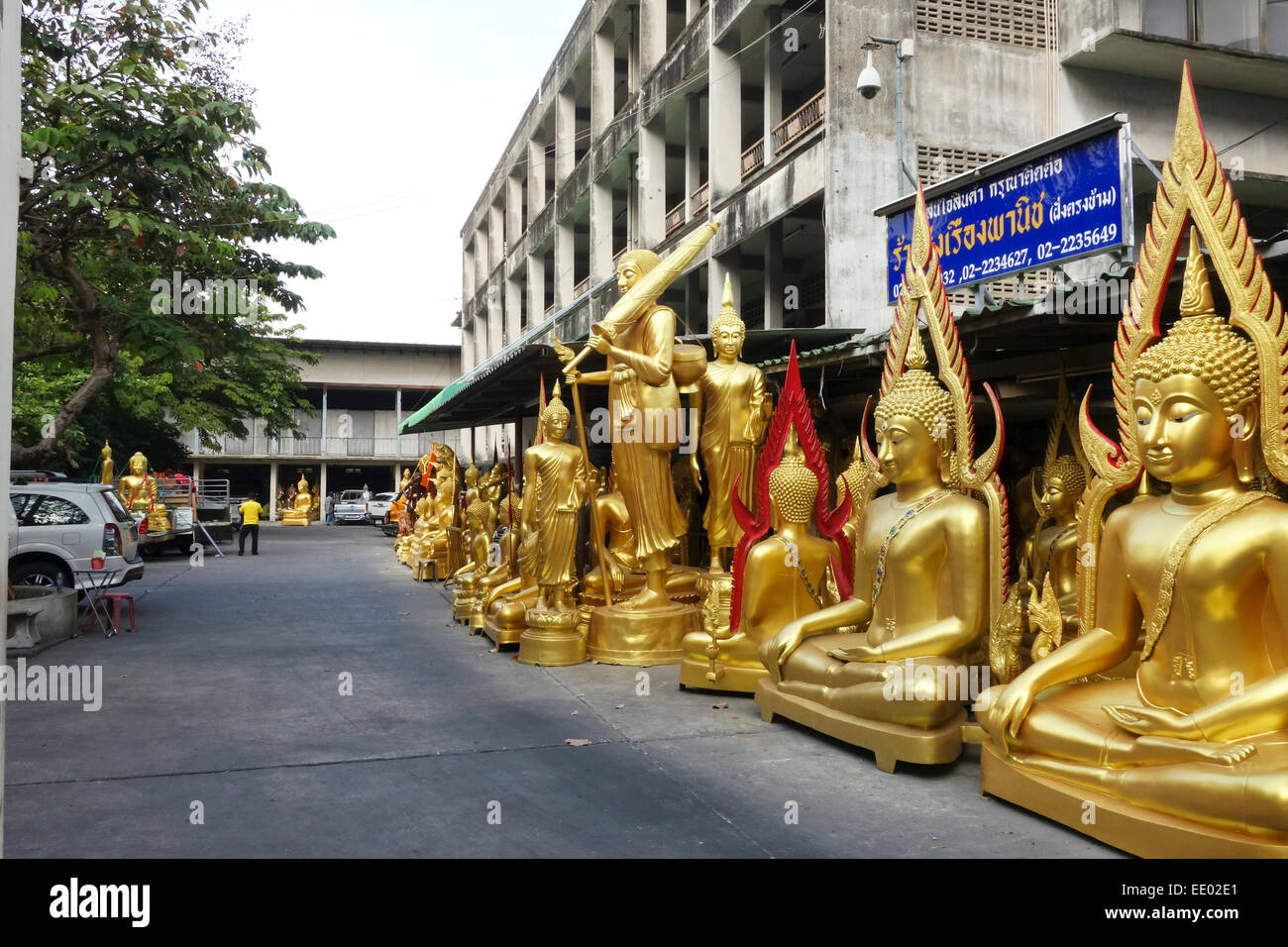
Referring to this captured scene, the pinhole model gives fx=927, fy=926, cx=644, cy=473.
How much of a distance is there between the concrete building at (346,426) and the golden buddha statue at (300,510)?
4.30ft

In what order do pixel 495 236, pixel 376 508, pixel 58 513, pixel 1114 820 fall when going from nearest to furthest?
pixel 1114 820
pixel 58 513
pixel 495 236
pixel 376 508

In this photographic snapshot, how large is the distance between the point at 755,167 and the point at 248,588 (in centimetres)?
946

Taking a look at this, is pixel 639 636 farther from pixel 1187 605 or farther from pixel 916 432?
pixel 1187 605

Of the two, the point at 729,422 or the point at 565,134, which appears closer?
the point at 729,422

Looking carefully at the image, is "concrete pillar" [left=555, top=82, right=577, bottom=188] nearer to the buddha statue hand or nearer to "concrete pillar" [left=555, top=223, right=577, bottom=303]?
"concrete pillar" [left=555, top=223, right=577, bottom=303]

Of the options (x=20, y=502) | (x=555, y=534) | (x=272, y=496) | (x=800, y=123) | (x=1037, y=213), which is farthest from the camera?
(x=272, y=496)

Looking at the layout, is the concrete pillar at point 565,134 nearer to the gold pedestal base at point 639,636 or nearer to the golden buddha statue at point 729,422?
the golden buddha statue at point 729,422

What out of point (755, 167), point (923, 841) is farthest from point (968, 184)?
point (923, 841)

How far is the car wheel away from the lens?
10.4 m

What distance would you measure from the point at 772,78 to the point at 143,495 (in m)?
14.5

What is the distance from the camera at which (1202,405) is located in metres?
3.48

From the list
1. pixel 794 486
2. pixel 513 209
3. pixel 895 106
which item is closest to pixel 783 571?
pixel 794 486

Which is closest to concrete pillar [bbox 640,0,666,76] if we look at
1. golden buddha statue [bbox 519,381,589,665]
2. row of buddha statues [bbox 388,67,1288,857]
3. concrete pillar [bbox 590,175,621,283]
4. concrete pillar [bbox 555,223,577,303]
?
concrete pillar [bbox 590,175,621,283]

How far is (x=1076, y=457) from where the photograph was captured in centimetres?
579
